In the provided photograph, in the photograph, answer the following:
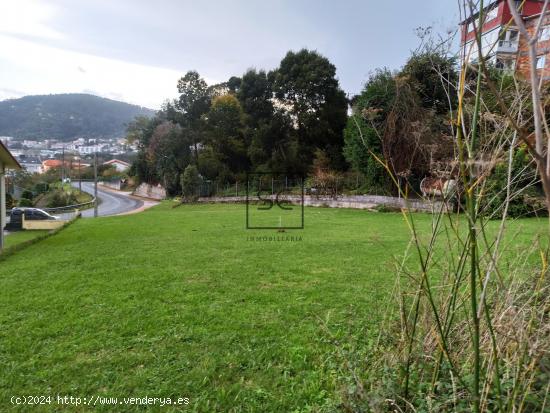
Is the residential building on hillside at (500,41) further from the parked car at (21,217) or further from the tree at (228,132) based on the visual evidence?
the tree at (228,132)

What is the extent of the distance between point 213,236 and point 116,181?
4586 centimetres

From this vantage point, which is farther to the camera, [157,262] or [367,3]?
[367,3]

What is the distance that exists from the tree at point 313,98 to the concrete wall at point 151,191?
16.3 m

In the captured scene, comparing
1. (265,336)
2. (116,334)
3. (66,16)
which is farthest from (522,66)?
(66,16)

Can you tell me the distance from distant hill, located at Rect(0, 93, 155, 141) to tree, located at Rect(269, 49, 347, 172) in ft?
157

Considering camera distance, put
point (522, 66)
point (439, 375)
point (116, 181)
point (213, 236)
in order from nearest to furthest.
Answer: point (522, 66) → point (439, 375) → point (213, 236) → point (116, 181)

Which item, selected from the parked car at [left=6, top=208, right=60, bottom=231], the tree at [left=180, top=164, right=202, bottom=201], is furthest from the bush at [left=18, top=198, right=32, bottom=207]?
the tree at [left=180, top=164, right=202, bottom=201]

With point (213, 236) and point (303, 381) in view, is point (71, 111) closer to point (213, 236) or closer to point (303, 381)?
point (213, 236)

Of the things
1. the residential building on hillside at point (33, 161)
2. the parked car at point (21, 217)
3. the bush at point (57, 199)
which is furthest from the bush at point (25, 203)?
the residential building on hillside at point (33, 161)

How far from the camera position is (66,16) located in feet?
29.3

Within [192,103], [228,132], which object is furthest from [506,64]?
[192,103]

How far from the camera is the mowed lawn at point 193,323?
2.24 meters

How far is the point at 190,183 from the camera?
24078mm

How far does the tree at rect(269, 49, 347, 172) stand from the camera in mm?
21203
